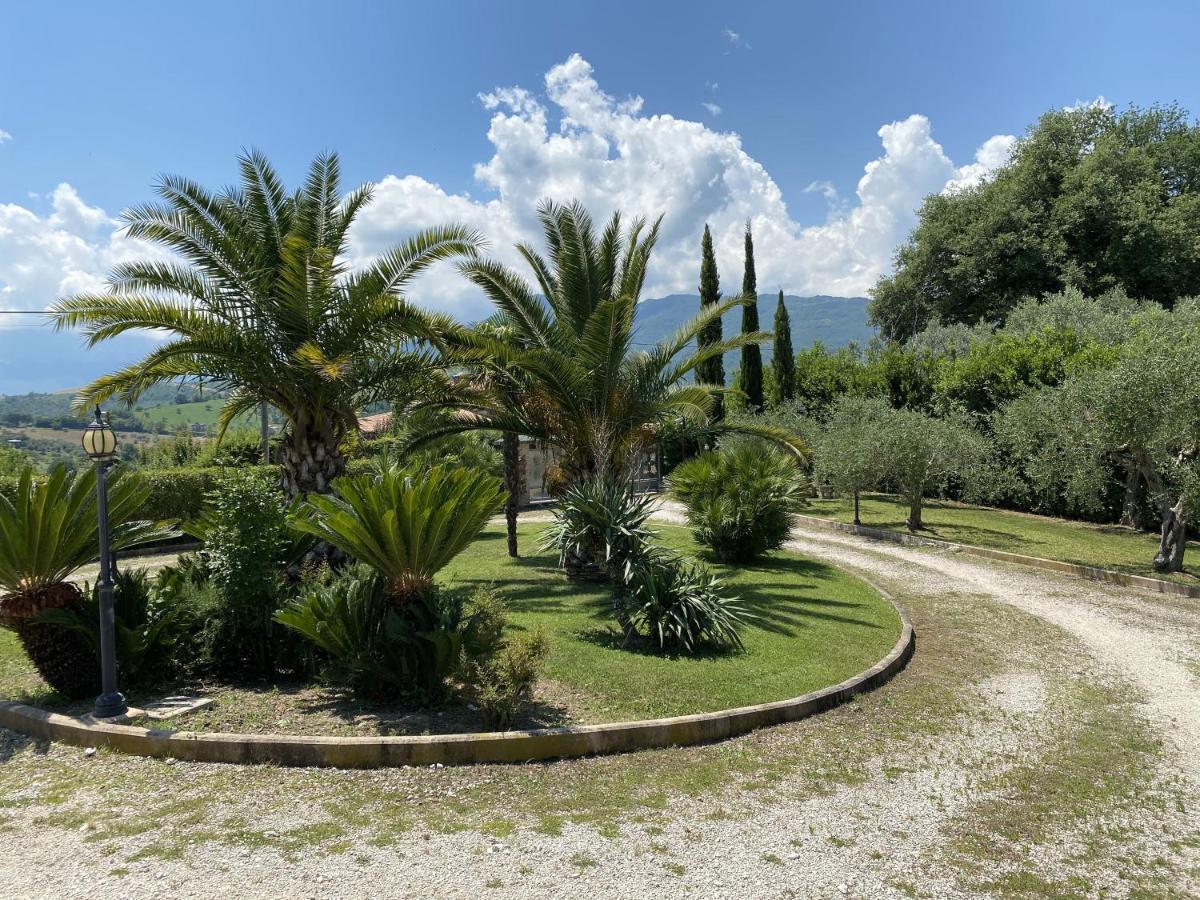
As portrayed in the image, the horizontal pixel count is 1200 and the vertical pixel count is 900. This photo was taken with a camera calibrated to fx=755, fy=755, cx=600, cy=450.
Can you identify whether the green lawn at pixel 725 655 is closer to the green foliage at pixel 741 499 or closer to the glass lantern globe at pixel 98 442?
the green foliage at pixel 741 499

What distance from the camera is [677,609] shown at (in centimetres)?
878

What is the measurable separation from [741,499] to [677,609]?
6.16 meters

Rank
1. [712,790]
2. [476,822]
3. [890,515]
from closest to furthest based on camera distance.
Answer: [476,822], [712,790], [890,515]

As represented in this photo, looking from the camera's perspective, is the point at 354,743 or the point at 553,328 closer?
the point at 354,743

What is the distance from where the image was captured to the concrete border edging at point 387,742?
17.6 ft

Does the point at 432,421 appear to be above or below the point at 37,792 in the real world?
above

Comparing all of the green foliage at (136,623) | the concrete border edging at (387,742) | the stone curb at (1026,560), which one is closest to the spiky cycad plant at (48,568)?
the green foliage at (136,623)

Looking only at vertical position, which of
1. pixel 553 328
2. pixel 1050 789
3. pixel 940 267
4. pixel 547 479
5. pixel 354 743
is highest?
pixel 940 267

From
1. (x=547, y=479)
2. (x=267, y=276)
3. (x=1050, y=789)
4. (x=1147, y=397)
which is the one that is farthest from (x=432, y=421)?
(x=1147, y=397)

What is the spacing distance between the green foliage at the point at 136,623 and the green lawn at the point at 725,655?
3.56 m

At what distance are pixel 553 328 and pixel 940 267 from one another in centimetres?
3345

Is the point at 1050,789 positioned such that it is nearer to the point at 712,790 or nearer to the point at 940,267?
the point at 712,790

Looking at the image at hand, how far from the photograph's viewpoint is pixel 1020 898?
395cm

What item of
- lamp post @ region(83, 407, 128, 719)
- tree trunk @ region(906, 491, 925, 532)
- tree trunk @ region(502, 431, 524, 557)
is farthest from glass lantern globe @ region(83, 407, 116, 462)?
tree trunk @ region(906, 491, 925, 532)
